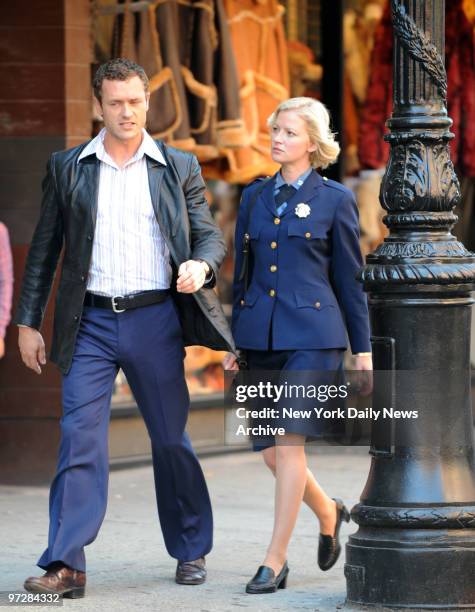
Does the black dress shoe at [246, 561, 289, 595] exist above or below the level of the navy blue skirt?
below

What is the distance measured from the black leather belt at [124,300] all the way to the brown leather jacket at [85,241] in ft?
0.25

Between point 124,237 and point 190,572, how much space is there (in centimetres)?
141

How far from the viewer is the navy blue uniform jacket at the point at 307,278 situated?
655 centimetres

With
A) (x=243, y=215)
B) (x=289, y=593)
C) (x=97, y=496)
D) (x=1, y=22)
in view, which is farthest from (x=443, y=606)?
(x=1, y=22)

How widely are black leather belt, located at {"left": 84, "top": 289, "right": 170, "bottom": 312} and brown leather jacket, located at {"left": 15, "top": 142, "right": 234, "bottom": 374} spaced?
0.08 m

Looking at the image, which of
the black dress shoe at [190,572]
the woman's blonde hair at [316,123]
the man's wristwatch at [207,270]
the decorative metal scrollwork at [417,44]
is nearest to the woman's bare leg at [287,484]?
the black dress shoe at [190,572]

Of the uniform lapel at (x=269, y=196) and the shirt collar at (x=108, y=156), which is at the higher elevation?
the shirt collar at (x=108, y=156)

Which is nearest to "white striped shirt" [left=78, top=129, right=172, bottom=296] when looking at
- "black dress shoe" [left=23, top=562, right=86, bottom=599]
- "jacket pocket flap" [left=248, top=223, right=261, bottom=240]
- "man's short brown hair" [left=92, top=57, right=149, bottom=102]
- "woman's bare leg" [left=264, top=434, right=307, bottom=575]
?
"man's short brown hair" [left=92, top=57, right=149, bottom=102]

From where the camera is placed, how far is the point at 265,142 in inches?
416

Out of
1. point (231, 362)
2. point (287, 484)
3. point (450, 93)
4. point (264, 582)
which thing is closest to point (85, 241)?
point (231, 362)

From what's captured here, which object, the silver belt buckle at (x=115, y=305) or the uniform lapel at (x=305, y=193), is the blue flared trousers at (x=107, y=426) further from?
the uniform lapel at (x=305, y=193)

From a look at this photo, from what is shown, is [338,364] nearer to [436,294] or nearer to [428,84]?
[436,294]

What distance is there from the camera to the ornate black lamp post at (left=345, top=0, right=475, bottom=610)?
19.6ft

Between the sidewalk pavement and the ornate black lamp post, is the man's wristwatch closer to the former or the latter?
the ornate black lamp post
